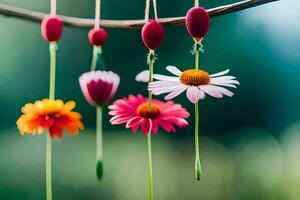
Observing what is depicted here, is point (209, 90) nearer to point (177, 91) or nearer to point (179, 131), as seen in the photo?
point (177, 91)

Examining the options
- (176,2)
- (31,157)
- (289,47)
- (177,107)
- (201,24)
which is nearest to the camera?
(201,24)

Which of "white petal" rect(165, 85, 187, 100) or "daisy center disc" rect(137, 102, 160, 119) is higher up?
"white petal" rect(165, 85, 187, 100)

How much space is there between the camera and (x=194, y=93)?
1.56 feet

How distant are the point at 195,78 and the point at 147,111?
0.05 meters

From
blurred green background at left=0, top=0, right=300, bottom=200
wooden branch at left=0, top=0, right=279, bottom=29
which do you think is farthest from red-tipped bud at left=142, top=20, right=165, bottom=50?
blurred green background at left=0, top=0, right=300, bottom=200

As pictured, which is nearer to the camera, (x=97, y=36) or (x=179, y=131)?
(x=97, y=36)

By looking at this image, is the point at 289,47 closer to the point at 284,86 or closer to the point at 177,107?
the point at 284,86

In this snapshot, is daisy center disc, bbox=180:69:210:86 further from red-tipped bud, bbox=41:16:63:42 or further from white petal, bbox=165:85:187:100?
red-tipped bud, bbox=41:16:63:42

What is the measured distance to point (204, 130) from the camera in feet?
5.61

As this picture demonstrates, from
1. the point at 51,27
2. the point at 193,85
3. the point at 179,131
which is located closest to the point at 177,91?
the point at 193,85

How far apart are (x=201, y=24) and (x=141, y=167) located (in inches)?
52.2

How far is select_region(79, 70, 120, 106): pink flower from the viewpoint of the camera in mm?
430

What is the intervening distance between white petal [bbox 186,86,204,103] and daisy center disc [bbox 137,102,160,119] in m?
0.04

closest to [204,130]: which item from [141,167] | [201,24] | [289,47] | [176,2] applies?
[141,167]
